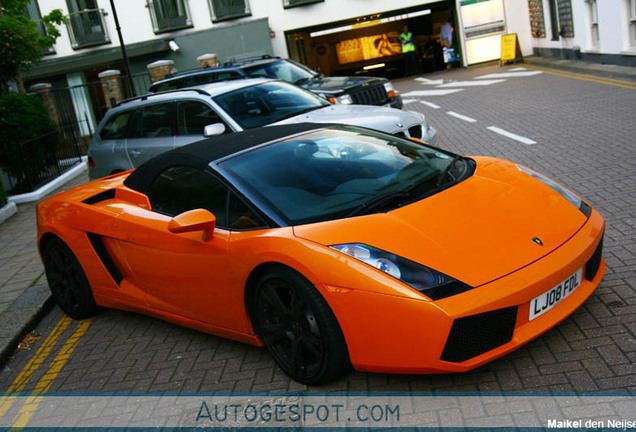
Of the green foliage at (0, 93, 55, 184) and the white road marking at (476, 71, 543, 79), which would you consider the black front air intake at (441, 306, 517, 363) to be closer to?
the green foliage at (0, 93, 55, 184)

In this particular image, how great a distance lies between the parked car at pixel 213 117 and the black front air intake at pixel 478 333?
196 inches

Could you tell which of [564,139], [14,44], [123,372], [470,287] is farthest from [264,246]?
[14,44]

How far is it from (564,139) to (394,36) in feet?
90.8

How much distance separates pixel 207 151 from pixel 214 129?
3.54 meters

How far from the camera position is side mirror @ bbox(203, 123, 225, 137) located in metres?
8.18

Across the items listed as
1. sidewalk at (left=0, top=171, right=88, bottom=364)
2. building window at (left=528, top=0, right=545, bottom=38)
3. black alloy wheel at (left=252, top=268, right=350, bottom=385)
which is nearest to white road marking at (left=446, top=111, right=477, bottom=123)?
sidewalk at (left=0, top=171, right=88, bottom=364)

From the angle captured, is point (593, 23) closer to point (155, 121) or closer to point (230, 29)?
point (155, 121)

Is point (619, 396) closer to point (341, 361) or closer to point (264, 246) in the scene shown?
point (341, 361)

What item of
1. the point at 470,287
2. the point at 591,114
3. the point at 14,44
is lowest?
the point at 591,114

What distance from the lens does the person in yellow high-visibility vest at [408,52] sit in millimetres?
30328

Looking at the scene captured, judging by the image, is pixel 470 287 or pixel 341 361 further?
pixel 341 361

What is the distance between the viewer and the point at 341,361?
367 cm

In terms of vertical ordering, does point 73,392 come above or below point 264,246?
below

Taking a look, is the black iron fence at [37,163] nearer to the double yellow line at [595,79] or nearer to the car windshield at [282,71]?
the car windshield at [282,71]
